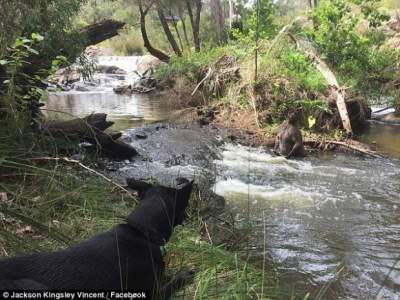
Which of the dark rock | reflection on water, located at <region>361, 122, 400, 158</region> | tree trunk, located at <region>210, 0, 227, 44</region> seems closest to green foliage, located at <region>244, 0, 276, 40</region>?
reflection on water, located at <region>361, 122, 400, 158</region>

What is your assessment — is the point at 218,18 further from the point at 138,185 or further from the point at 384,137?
the point at 138,185

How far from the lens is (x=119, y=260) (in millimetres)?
2012

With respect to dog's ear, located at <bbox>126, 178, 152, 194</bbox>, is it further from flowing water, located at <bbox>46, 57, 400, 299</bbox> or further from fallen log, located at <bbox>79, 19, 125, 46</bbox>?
fallen log, located at <bbox>79, 19, 125, 46</bbox>

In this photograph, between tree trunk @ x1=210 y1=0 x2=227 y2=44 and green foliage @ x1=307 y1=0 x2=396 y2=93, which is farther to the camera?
tree trunk @ x1=210 y1=0 x2=227 y2=44

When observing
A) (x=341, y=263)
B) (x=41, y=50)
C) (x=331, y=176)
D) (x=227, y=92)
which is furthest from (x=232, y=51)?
(x=341, y=263)

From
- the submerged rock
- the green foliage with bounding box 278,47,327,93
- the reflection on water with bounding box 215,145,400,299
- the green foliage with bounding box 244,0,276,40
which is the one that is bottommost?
the reflection on water with bounding box 215,145,400,299

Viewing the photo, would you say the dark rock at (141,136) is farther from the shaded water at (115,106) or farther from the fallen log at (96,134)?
the fallen log at (96,134)

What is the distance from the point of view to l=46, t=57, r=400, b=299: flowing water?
3.90m

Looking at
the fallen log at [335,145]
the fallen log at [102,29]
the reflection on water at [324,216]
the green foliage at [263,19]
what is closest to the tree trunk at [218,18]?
the green foliage at [263,19]

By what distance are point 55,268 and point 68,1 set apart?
5.16m

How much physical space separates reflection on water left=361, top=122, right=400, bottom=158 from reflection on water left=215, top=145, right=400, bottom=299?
106cm

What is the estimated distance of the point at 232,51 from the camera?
11.5m

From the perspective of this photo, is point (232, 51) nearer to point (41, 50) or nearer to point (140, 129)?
point (140, 129)

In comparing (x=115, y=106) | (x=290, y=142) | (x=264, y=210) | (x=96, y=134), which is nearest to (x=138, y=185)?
(x=264, y=210)
